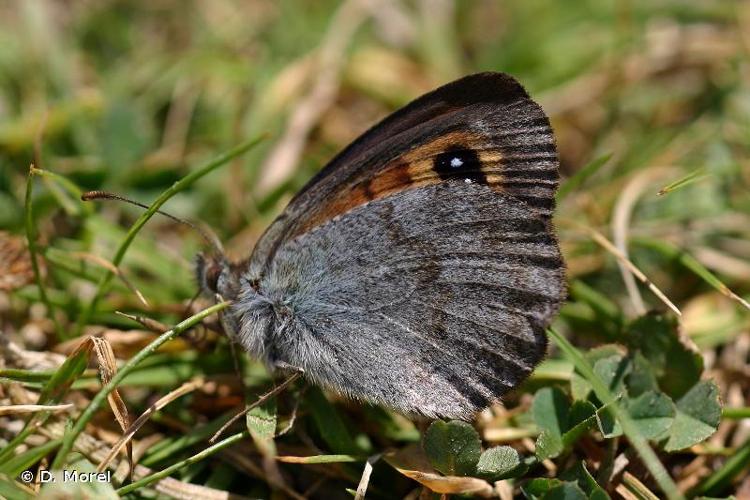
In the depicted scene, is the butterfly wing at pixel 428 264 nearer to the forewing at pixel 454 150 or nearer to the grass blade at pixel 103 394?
the forewing at pixel 454 150

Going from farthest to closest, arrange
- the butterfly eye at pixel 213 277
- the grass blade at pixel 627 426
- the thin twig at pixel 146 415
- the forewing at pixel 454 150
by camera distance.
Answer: the butterfly eye at pixel 213 277 → the forewing at pixel 454 150 → the thin twig at pixel 146 415 → the grass blade at pixel 627 426

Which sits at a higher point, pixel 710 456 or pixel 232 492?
pixel 232 492

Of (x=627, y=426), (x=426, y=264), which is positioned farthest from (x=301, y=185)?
(x=627, y=426)

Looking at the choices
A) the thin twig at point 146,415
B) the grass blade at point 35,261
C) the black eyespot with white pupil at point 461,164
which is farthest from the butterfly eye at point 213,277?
the black eyespot with white pupil at point 461,164

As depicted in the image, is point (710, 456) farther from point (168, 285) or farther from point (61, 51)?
point (61, 51)

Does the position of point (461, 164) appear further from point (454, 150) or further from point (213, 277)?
point (213, 277)

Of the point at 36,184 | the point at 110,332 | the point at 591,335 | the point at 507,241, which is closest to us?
the point at 507,241

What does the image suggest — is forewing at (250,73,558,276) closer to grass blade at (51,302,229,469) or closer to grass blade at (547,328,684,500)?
grass blade at (547,328,684,500)

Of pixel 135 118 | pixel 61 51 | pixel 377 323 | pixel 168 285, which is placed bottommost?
pixel 377 323

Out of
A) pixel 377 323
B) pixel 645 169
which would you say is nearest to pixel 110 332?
pixel 377 323
